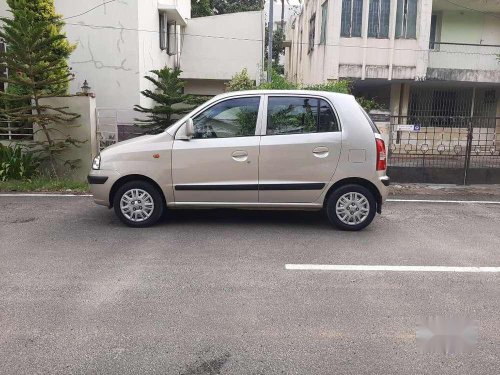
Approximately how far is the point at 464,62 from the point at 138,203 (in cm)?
1477

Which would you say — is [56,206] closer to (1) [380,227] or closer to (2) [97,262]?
(2) [97,262]

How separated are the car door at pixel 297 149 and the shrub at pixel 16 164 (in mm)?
5999

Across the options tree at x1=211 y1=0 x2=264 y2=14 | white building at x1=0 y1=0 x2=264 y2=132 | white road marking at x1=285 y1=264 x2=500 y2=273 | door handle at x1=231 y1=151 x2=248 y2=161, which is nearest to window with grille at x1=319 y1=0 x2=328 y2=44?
white building at x1=0 y1=0 x2=264 y2=132

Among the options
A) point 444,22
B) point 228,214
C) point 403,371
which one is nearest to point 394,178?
point 228,214

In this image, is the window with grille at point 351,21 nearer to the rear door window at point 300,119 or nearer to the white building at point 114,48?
the white building at point 114,48

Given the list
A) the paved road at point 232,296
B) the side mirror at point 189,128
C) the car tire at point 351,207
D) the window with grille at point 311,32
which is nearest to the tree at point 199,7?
the window with grille at point 311,32

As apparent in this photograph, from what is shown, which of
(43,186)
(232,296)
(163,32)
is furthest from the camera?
(163,32)

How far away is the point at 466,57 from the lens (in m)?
17.2

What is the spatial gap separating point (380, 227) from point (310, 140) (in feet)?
5.47

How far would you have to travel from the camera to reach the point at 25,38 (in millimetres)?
9188

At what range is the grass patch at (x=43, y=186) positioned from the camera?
9.20 meters

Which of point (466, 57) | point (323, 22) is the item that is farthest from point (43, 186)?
point (466, 57)

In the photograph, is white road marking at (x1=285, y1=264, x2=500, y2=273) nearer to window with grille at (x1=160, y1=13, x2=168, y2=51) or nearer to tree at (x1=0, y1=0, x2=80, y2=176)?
tree at (x1=0, y1=0, x2=80, y2=176)

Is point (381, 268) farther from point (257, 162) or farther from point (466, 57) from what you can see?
point (466, 57)
